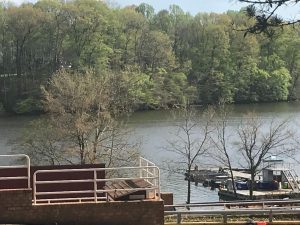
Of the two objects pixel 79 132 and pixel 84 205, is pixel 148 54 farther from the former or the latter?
pixel 84 205

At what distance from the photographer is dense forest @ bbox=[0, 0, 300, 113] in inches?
3772

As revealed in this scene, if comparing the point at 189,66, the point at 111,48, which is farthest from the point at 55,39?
the point at 189,66

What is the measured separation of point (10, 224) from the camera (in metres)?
11.7

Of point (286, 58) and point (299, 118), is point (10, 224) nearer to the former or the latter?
point (299, 118)

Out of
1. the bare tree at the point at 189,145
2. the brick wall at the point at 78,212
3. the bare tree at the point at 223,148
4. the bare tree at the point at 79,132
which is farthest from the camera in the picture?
the bare tree at the point at 189,145

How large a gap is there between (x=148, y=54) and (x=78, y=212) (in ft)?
305

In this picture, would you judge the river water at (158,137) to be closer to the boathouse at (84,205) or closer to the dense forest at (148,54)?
the dense forest at (148,54)

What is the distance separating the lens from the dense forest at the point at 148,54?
95812 millimetres

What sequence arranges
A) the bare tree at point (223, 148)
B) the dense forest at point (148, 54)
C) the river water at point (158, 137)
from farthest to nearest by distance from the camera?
the dense forest at point (148, 54)
the river water at point (158, 137)
the bare tree at point (223, 148)

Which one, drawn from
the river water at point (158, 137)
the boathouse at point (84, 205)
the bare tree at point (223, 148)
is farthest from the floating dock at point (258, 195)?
the boathouse at point (84, 205)

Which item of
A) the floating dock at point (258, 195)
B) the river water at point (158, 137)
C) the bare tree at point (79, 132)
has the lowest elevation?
the floating dock at point (258, 195)

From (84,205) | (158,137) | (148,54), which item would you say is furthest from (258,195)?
(148,54)

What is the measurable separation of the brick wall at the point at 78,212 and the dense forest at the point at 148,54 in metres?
71.2

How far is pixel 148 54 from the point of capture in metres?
104
